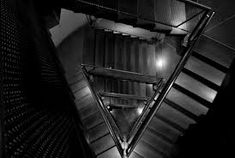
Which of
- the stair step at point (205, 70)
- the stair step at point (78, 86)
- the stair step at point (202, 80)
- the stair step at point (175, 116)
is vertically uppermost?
the stair step at point (205, 70)

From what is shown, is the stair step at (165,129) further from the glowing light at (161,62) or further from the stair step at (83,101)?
the glowing light at (161,62)

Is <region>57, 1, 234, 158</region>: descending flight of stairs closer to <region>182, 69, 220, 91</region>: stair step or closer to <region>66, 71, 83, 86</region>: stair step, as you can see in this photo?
<region>182, 69, 220, 91</region>: stair step

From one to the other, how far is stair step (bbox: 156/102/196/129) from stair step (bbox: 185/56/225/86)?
0.68 m

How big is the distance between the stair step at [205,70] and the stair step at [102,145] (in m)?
1.73

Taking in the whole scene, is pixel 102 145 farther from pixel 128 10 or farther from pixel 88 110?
pixel 128 10

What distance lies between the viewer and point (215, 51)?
3.40 m

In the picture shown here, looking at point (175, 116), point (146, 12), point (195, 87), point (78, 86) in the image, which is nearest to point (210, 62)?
point (195, 87)

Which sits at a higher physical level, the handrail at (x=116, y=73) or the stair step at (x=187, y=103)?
the stair step at (x=187, y=103)

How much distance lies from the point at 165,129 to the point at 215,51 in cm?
144

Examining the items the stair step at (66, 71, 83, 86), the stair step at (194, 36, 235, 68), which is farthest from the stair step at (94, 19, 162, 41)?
the stair step at (194, 36, 235, 68)

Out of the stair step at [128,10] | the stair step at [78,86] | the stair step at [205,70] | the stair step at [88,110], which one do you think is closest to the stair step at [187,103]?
the stair step at [205,70]

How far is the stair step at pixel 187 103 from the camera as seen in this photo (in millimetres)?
3377

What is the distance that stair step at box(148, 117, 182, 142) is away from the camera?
3317 mm

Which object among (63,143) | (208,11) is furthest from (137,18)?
(63,143)
